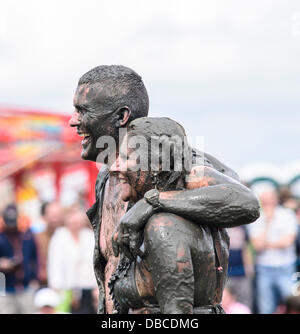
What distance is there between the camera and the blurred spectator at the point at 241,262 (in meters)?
9.12

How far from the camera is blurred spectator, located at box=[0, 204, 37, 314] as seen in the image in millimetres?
9836

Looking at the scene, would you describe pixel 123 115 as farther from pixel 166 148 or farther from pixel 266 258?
pixel 266 258

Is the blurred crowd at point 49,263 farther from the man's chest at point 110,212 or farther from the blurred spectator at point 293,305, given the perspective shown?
the man's chest at point 110,212

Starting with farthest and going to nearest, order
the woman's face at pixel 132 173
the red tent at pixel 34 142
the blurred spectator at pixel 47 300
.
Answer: the red tent at pixel 34 142 < the blurred spectator at pixel 47 300 < the woman's face at pixel 132 173

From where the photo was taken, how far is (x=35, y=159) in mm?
15789

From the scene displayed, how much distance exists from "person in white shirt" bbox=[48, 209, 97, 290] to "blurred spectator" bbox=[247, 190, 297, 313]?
208cm

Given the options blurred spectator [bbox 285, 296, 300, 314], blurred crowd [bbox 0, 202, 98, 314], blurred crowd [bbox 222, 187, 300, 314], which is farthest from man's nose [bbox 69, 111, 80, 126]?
blurred crowd [bbox 0, 202, 98, 314]

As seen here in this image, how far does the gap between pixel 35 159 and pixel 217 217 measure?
12595 mm

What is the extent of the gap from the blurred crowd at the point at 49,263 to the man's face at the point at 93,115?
17.3 ft

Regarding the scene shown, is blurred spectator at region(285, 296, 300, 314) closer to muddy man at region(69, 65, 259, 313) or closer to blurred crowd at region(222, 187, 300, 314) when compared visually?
muddy man at region(69, 65, 259, 313)

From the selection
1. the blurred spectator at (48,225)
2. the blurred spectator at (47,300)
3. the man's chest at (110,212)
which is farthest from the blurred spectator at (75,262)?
the man's chest at (110,212)

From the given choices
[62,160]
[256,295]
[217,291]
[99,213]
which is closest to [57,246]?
[256,295]

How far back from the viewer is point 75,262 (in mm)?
9258

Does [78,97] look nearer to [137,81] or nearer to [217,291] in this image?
[137,81]
